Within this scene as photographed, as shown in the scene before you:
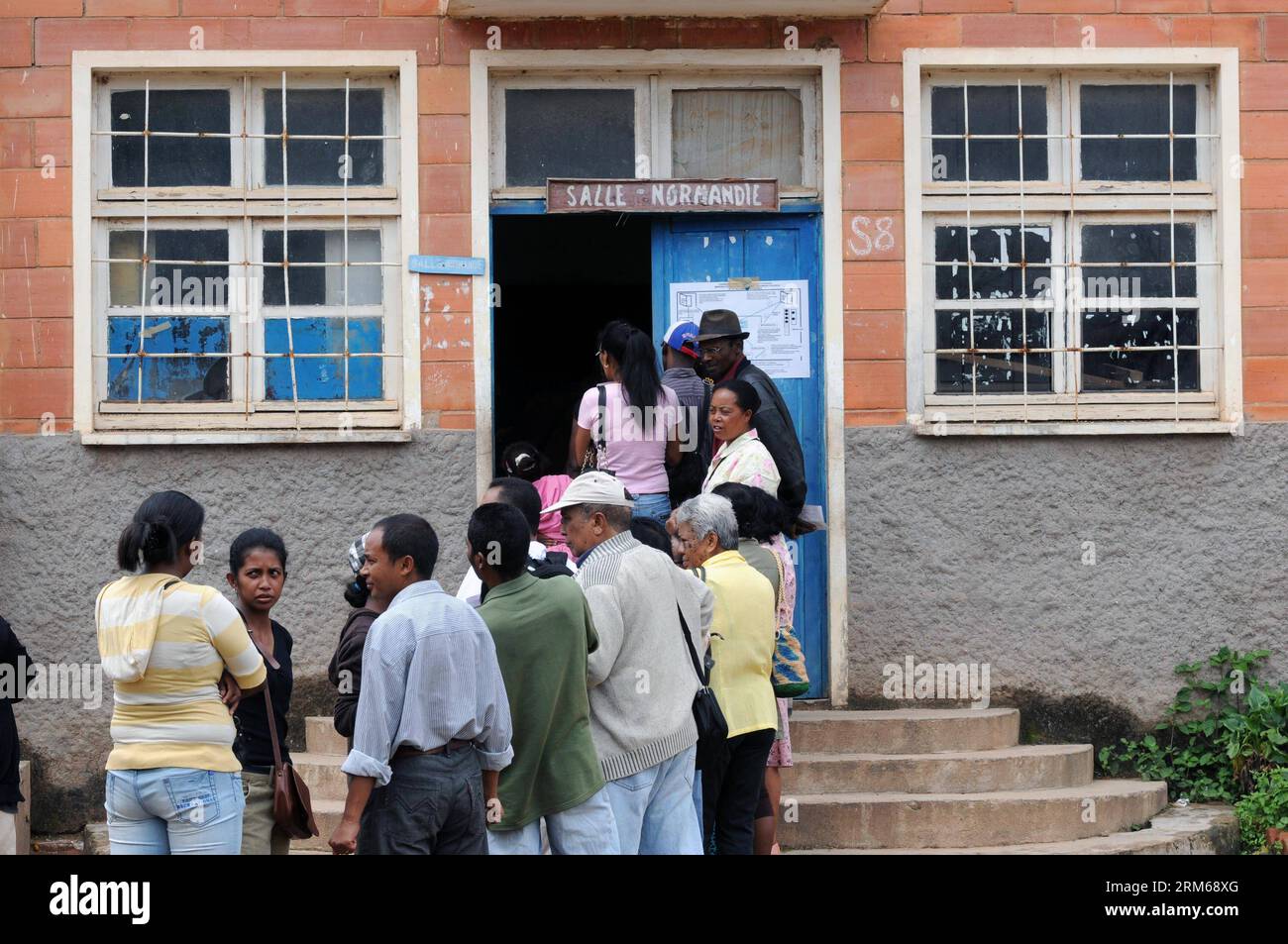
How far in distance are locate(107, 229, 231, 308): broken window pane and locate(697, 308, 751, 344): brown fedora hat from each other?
99.8 inches

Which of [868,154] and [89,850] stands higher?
[868,154]

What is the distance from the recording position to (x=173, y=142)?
28.7 feet

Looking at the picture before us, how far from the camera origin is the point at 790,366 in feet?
29.2

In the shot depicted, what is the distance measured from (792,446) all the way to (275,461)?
8.85ft

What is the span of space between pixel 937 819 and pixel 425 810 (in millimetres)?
3461

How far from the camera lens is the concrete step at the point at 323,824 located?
7.73 m

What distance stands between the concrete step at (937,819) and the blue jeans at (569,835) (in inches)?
93.7

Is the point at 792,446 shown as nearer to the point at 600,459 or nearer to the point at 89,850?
the point at 600,459

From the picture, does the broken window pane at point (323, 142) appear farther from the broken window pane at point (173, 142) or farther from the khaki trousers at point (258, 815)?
the khaki trousers at point (258, 815)

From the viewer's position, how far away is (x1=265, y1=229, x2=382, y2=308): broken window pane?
8.82m

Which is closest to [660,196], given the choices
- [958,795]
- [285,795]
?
[958,795]

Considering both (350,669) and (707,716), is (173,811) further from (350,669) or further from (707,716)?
(707,716)

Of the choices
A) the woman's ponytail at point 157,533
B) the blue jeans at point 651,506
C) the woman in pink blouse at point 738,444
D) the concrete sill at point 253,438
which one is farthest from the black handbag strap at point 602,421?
the woman's ponytail at point 157,533

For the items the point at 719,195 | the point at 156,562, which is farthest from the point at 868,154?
the point at 156,562
